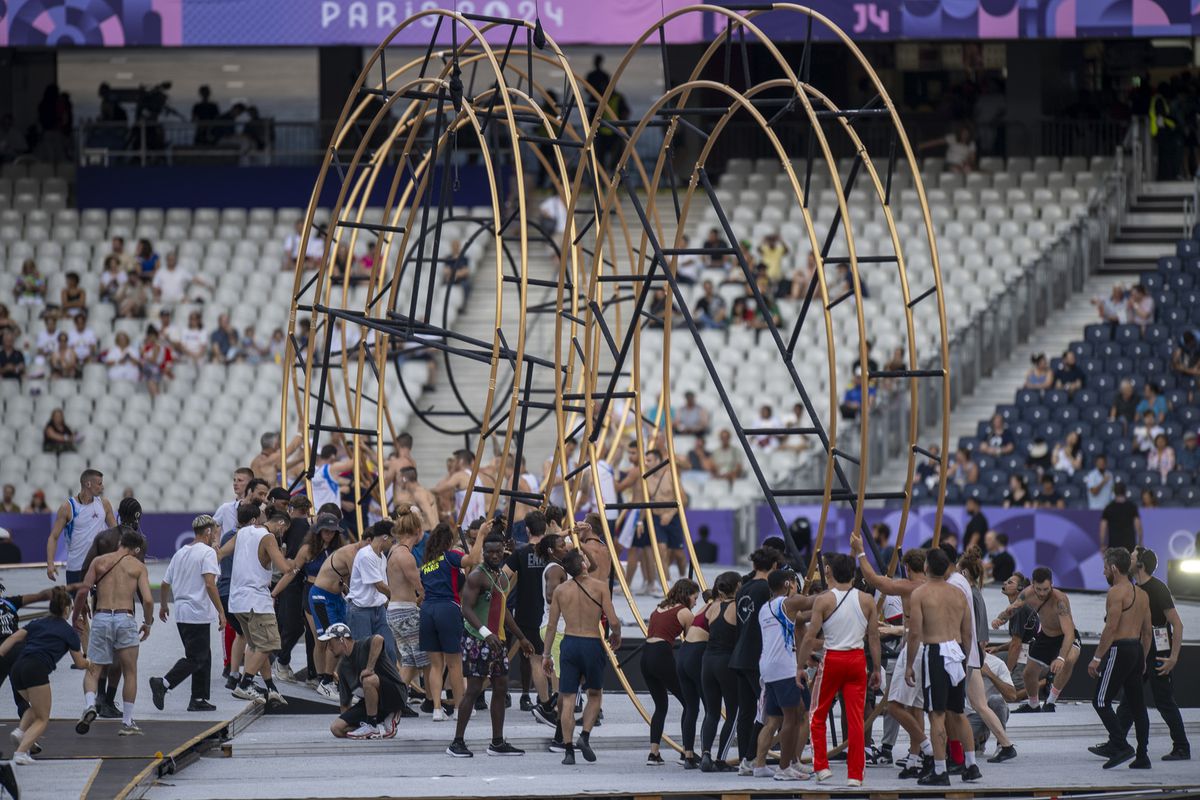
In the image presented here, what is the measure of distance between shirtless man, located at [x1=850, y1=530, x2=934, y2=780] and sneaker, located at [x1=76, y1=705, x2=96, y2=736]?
5668mm

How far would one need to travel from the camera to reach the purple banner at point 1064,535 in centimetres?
2545

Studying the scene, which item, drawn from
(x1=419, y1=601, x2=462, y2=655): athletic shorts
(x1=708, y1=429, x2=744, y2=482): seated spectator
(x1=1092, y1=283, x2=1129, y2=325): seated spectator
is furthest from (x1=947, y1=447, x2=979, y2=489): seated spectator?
(x1=419, y1=601, x2=462, y2=655): athletic shorts

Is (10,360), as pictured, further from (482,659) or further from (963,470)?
(482,659)

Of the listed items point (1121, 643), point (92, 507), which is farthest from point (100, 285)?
point (1121, 643)

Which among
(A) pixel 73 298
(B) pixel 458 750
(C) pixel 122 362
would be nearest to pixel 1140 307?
(C) pixel 122 362

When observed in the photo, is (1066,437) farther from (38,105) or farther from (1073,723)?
(38,105)

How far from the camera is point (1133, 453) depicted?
2670cm

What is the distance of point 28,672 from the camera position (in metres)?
13.6

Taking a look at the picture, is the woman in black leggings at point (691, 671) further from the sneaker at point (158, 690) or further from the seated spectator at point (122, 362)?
the seated spectator at point (122, 362)

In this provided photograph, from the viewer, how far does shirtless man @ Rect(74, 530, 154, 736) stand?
1538 cm

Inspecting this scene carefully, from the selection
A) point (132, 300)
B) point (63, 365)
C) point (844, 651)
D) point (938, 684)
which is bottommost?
point (938, 684)

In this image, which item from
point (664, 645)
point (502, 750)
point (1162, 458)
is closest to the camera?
point (664, 645)

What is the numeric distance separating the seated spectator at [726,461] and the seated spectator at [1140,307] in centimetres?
580

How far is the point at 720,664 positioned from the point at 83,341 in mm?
18657
